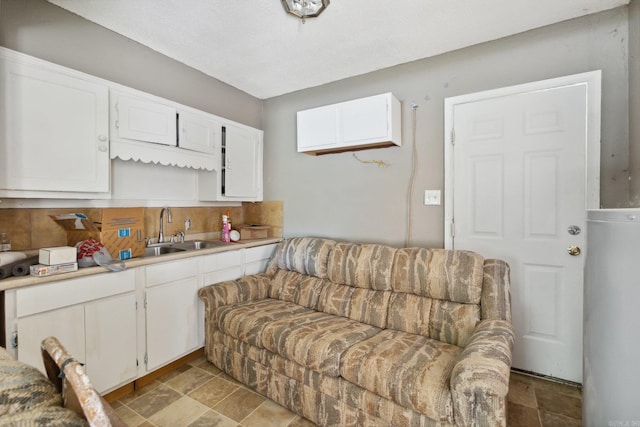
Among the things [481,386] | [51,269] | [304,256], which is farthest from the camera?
[304,256]

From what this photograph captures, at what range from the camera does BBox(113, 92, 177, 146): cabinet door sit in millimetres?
2061

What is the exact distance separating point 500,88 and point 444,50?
1.77 feet

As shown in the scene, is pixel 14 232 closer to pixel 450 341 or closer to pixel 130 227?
pixel 130 227

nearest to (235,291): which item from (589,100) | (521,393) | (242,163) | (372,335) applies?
(372,335)

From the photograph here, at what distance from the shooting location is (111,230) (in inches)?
76.3

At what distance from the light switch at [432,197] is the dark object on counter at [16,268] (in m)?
2.63

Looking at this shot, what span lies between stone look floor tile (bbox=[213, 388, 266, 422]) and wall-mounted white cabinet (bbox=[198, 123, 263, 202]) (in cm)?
169

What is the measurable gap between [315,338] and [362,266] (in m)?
0.68

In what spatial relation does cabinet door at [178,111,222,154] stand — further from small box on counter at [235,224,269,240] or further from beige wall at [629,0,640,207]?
beige wall at [629,0,640,207]

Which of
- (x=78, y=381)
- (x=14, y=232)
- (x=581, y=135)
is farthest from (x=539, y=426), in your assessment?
(x=14, y=232)

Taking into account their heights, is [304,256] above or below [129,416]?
above

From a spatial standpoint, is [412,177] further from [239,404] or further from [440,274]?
[239,404]

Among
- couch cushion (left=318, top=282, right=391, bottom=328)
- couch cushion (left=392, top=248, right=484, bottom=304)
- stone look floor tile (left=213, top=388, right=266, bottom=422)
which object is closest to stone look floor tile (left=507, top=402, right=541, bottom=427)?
couch cushion (left=392, top=248, right=484, bottom=304)

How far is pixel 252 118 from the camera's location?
3377mm
